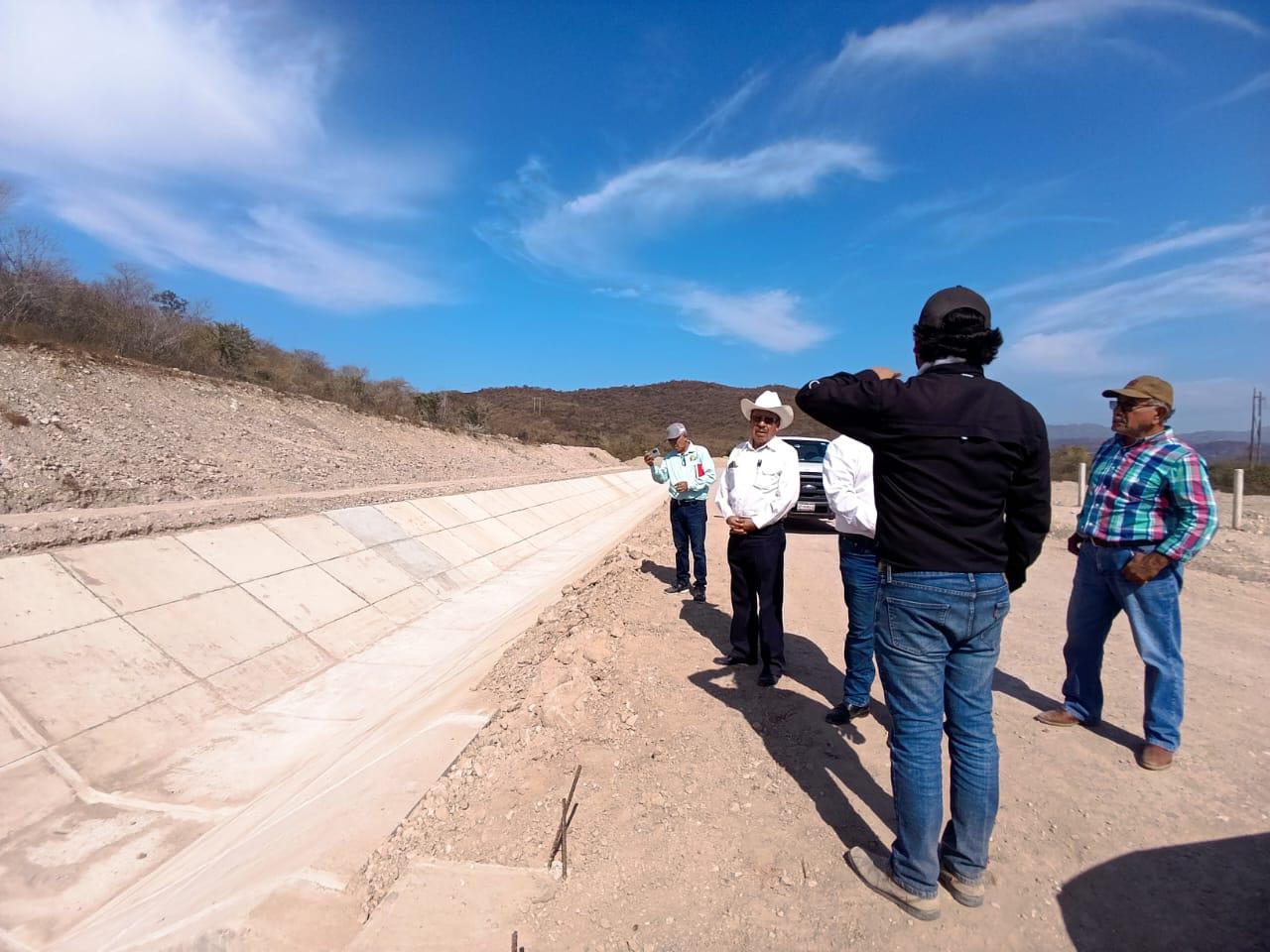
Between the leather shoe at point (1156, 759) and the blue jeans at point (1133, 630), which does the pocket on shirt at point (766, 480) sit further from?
the leather shoe at point (1156, 759)

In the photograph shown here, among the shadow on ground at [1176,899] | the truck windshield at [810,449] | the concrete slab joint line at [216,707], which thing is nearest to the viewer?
the shadow on ground at [1176,899]

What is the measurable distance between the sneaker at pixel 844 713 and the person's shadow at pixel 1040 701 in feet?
2.62

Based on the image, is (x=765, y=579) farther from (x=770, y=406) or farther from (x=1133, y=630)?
(x=1133, y=630)

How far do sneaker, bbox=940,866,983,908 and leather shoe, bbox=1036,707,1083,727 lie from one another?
1906 millimetres

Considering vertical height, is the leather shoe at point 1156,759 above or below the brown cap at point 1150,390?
below

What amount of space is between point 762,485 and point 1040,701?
93.7 inches

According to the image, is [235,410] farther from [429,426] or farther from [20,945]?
[20,945]

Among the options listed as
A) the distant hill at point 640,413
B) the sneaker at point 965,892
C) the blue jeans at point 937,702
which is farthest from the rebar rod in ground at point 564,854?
the distant hill at point 640,413

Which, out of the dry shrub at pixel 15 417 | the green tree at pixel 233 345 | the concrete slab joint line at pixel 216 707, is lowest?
the concrete slab joint line at pixel 216 707

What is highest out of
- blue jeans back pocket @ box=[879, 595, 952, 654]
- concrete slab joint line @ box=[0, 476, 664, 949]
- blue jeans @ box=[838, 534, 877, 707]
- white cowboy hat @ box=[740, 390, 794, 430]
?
white cowboy hat @ box=[740, 390, 794, 430]

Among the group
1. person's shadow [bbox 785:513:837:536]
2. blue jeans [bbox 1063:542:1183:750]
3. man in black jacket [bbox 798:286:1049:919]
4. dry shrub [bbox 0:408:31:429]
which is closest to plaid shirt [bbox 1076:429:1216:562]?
blue jeans [bbox 1063:542:1183:750]

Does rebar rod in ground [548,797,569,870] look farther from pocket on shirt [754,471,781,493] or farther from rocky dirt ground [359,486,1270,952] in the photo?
pocket on shirt [754,471,781,493]

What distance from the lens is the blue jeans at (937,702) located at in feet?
7.98

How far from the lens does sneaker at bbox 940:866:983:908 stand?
100 inches
